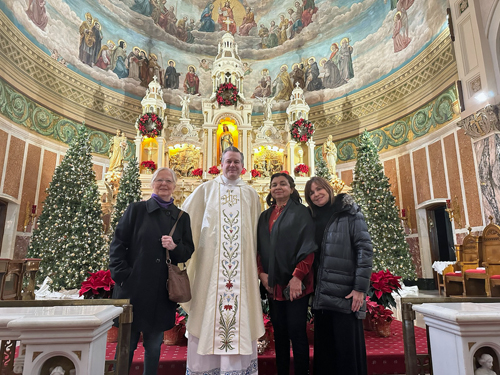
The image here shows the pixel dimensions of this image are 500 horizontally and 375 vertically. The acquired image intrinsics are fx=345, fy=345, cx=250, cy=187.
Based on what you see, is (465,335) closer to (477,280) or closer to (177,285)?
(177,285)

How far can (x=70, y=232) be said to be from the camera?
921cm

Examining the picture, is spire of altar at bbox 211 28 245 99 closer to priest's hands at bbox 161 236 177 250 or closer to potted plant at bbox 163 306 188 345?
potted plant at bbox 163 306 188 345

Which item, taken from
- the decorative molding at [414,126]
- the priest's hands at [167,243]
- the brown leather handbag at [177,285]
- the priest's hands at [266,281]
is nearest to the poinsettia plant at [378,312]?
the priest's hands at [266,281]

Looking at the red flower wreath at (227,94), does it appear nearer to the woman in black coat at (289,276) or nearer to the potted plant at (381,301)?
the potted plant at (381,301)

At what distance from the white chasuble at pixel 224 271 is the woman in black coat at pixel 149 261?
0.25m

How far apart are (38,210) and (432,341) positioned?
39.7 ft

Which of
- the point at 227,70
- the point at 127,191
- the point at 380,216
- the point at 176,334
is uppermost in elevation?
the point at 227,70

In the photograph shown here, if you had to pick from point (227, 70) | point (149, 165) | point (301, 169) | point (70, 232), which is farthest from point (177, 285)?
point (227, 70)

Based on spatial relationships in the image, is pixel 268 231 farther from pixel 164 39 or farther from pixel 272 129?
pixel 164 39

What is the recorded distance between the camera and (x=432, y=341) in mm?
1982

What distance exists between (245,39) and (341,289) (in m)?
17.7

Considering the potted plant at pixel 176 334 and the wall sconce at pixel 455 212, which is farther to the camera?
the wall sconce at pixel 455 212

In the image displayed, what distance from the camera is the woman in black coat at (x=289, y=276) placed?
2566mm

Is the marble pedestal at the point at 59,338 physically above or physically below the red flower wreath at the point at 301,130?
below
